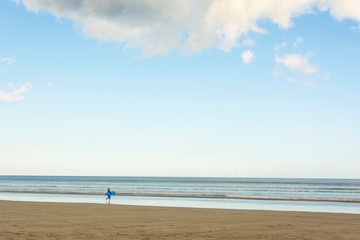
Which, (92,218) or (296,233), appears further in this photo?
(92,218)

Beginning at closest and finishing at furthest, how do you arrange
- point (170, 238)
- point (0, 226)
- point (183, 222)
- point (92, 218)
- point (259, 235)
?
point (170, 238) < point (259, 235) < point (0, 226) < point (183, 222) < point (92, 218)

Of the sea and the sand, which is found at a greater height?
the sand

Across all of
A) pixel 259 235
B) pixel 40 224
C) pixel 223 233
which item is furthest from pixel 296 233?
pixel 40 224

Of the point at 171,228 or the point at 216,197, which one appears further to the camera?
the point at 216,197

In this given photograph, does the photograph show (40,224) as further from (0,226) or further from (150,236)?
(150,236)

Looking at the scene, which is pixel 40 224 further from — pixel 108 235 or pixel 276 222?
pixel 276 222

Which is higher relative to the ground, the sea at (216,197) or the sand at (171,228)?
the sand at (171,228)

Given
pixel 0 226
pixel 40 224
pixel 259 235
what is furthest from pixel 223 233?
pixel 0 226

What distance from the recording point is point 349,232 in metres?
13.9

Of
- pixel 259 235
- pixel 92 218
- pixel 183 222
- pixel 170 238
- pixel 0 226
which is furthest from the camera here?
pixel 92 218

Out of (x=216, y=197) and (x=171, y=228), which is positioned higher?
(x=171, y=228)

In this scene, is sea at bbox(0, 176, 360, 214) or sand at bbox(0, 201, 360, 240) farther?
sea at bbox(0, 176, 360, 214)

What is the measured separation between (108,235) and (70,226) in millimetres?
2762

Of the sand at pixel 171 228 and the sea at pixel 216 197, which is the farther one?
the sea at pixel 216 197
